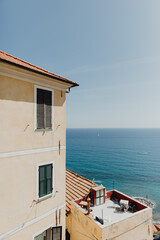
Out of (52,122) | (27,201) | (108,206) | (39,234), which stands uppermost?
(52,122)

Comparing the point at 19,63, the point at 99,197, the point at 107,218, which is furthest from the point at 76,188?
the point at 19,63

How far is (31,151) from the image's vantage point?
22.0ft

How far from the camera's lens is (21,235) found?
642 centimetres

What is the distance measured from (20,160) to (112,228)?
24.6 feet

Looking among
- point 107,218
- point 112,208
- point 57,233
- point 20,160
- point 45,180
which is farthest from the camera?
point 112,208

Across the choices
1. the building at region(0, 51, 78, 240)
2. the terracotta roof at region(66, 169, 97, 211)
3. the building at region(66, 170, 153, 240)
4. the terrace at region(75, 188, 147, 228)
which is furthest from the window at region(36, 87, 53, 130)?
the terracotta roof at region(66, 169, 97, 211)

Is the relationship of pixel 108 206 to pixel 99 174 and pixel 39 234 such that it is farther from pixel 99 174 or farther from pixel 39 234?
pixel 99 174

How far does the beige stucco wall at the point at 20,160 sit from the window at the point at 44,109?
327 mm

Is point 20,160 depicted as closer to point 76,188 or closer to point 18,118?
point 18,118

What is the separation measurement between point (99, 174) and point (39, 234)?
2216 inches

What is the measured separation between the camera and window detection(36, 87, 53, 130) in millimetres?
6977

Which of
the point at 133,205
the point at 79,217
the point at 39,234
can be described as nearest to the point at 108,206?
the point at 133,205

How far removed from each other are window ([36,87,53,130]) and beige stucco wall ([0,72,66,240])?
12.9 inches

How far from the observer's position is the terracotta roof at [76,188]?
12488 mm
